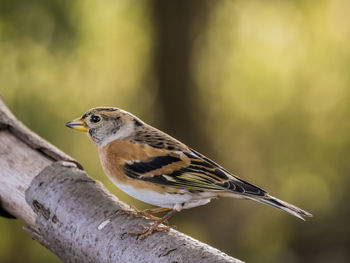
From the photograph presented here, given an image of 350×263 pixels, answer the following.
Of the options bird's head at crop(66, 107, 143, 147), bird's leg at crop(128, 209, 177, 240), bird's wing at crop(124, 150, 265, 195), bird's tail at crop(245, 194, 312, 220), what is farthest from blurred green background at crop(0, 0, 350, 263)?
bird's tail at crop(245, 194, 312, 220)

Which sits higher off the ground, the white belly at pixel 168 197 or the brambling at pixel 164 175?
the brambling at pixel 164 175

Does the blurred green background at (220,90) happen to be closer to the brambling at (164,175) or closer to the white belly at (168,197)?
the brambling at (164,175)

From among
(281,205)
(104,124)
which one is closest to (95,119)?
(104,124)

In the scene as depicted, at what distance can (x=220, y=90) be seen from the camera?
721cm

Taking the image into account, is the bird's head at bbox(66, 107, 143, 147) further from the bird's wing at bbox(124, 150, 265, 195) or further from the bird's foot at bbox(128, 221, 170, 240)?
the bird's foot at bbox(128, 221, 170, 240)

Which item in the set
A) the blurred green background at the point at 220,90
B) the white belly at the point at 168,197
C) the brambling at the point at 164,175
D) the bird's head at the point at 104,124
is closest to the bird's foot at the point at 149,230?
the brambling at the point at 164,175

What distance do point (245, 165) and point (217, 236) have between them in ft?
3.78

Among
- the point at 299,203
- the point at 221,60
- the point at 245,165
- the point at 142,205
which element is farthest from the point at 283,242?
the point at 221,60

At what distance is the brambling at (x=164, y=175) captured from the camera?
9.27 feet

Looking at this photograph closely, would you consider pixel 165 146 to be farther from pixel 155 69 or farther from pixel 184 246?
pixel 155 69

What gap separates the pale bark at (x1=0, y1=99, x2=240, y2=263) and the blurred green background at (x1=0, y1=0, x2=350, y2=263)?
2.41 metres

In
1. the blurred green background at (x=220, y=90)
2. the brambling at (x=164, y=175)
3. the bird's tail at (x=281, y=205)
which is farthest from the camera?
the blurred green background at (x=220, y=90)

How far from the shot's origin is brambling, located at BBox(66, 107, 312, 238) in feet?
9.27

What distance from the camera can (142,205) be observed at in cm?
682
